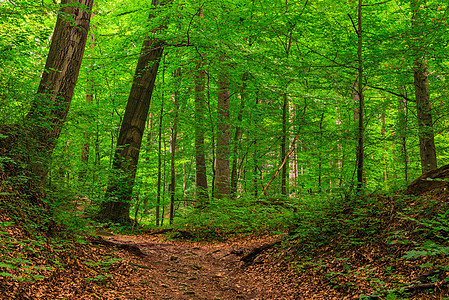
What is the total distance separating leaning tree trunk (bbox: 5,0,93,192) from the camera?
17.2 feet

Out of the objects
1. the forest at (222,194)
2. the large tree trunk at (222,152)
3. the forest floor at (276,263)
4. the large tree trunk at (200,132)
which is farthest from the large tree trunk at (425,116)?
the large tree trunk at (200,132)

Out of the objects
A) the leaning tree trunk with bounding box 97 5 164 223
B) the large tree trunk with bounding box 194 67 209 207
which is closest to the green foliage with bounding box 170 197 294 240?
the large tree trunk with bounding box 194 67 209 207

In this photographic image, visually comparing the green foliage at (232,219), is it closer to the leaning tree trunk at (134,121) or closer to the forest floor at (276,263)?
the forest floor at (276,263)

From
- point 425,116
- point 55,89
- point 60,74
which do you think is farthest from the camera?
point 425,116

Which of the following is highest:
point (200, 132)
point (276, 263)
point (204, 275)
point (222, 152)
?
point (200, 132)

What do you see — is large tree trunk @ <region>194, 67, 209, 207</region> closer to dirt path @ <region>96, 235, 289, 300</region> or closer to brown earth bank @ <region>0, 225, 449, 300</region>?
dirt path @ <region>96, 235, 289, 300</region>

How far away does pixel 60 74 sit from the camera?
261 inches

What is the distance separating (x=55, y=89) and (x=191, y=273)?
5.08 metres

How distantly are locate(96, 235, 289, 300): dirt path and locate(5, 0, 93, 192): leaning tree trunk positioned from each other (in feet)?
8.29

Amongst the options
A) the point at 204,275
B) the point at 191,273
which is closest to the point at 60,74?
the point at 191,273

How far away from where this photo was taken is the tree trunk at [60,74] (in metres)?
5.47

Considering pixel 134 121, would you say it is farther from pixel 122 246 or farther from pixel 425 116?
pixel 425 116

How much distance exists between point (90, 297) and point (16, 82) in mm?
3681

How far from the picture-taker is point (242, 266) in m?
7.23
